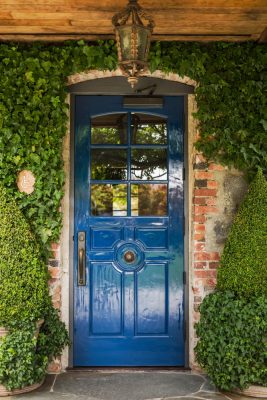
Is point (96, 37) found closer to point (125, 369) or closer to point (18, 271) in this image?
point (18, 271)

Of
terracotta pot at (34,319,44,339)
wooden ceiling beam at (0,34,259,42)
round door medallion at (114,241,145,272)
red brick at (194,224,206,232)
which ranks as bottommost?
terracotta pot at (34,319,44,339)

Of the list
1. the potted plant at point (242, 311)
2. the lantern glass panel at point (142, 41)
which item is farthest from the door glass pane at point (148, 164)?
the lantern glass panel at point (142, 41)

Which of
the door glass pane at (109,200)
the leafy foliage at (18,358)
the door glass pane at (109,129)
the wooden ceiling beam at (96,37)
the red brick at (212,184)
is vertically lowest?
the leafy foliage at (18,358)

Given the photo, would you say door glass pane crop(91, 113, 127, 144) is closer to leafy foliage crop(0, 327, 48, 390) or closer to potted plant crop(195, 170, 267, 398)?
potted plant crop(195, 170, 267, 398)

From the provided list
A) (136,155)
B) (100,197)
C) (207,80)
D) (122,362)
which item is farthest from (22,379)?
(207,80)

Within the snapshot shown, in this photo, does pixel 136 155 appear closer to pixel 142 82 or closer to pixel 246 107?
pixel 142 82

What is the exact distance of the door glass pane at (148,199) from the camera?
486cm

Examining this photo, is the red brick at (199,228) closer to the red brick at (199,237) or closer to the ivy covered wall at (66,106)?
the red brick at (199,237)

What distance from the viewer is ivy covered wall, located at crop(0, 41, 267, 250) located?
4.58m

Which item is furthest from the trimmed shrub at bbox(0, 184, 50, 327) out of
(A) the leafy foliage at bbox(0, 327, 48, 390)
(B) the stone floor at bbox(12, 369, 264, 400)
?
(B) the stone floor at bbox(12, 369, 264, 400)

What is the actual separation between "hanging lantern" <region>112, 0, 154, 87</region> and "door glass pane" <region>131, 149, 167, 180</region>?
1.39 metres

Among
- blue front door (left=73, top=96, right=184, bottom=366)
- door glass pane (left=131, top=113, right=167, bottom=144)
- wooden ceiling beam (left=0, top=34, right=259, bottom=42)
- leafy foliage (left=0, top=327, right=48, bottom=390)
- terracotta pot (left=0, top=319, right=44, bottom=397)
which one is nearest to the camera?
leafy foliage (left=0, top=327, right=48, bottom=390)

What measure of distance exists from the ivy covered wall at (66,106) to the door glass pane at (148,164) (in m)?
0.41

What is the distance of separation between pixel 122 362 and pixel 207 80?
8.48 feet
